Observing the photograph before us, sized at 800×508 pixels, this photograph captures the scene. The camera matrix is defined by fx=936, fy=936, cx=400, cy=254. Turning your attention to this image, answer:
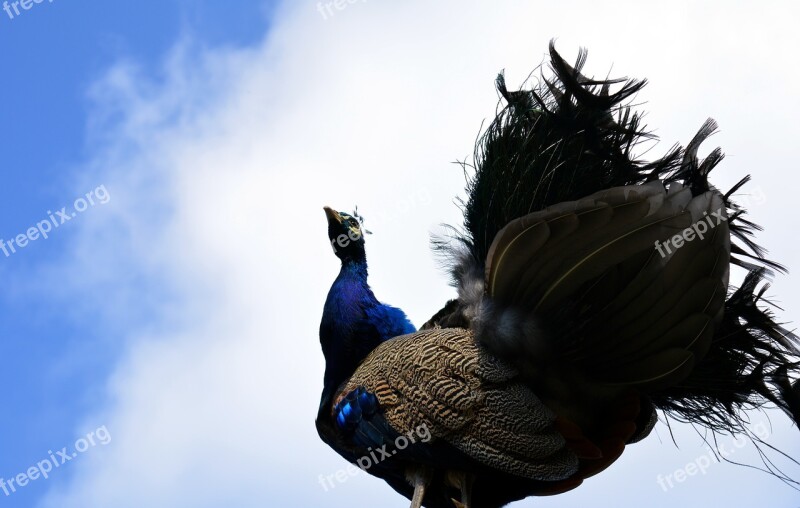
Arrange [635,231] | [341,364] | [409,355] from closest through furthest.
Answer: [635,231] < [409,355] < [341,364]

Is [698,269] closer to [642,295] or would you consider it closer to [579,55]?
[642,295]

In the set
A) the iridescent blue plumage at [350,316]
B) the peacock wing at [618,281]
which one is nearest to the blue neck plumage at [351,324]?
the iridescent blue plumage at [350,316]

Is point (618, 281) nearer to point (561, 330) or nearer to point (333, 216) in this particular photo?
point (561, 330)

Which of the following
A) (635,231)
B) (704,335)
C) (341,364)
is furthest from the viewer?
(341,364)

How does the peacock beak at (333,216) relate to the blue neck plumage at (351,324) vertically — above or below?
above

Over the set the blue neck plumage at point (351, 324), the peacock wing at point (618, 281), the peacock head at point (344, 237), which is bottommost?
the peacock wing at point (618, 281)

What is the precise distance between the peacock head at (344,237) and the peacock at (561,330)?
448 mm

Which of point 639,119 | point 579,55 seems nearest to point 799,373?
point 639,119

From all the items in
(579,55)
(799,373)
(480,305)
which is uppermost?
(579,55)

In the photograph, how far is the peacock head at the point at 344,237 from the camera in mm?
7023

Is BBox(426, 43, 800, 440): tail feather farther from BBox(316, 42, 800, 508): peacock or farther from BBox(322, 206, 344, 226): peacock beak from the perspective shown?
BBox(322, 206, 344, 226): peacock beak

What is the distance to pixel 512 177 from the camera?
20.0ft

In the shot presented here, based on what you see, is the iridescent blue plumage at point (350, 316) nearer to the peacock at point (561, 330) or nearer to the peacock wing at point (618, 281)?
the peacock at point (561, 330)

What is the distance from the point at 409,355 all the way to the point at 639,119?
2.16m
